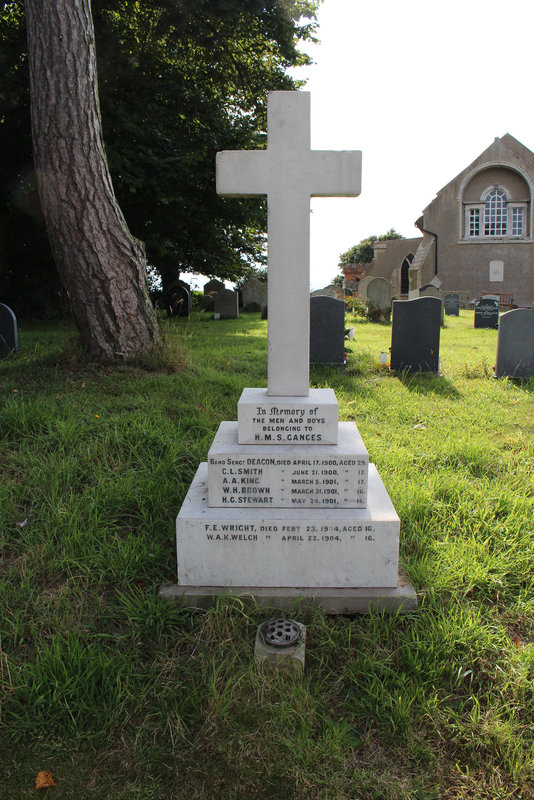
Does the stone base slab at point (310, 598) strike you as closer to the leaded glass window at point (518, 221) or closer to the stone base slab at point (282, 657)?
the stone base slab at point (282, 657)

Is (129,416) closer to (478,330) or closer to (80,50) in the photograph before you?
(80,50)

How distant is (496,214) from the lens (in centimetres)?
3086

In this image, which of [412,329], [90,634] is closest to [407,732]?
[90,634]

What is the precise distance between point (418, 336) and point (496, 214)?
27506mm

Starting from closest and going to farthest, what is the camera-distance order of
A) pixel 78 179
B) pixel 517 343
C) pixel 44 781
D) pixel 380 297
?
pixel 44 781, pixel 78 179, pixel 517 343, pixel 380 297

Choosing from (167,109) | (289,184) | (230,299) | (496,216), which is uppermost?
(496,216)

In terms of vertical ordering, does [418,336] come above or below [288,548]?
above

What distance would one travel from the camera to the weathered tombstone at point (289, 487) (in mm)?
2674

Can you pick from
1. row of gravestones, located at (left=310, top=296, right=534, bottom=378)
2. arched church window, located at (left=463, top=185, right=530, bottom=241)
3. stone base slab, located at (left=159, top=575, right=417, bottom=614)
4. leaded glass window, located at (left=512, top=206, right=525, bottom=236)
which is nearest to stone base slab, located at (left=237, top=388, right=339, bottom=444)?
stone base slab, located at (left=159, top=575, right=417, bottom=614)

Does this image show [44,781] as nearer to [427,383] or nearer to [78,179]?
[78,179]

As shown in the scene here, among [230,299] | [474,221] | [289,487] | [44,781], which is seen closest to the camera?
[44,781]

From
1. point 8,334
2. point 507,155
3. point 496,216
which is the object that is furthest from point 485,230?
point 8,334

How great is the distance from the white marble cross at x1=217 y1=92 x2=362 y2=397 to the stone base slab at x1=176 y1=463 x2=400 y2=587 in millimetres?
977

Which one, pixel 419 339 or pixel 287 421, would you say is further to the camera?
pixel 419 339
